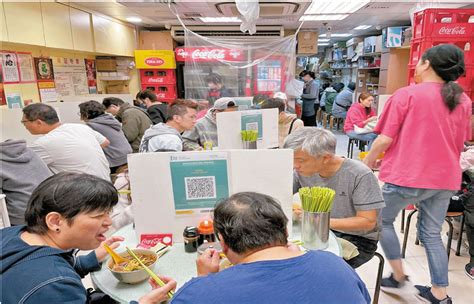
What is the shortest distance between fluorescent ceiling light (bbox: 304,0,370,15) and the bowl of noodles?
11.8ft

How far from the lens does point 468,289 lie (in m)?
2.08

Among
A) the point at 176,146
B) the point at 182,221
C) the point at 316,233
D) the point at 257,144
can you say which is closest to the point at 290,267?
the point at 316,233

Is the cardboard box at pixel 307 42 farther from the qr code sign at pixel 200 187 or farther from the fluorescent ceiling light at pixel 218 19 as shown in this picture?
the qr code sign at pixel 200 187

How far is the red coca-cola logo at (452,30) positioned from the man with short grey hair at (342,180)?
2648 millimetres

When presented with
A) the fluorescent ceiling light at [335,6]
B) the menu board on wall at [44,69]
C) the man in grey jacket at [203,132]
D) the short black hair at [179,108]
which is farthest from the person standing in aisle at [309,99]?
the menu board on wall at [44,69]

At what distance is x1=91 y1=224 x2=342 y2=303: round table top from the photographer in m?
1.03

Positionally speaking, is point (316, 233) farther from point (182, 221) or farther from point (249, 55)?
point (249, 55)

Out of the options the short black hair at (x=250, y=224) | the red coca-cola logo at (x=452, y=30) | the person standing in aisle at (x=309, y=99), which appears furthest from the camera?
the person standing in aisle at (x=309, y=99)

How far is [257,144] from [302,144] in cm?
132

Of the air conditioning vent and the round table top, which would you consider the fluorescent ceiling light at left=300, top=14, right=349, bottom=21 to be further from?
the round table top

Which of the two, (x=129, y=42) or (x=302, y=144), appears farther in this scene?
(x=129, y=42)

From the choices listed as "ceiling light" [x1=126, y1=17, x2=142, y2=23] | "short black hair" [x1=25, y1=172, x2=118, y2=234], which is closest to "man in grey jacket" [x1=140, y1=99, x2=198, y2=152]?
"short black hair" [x1=25, y1=172, x2=118, y2=234]

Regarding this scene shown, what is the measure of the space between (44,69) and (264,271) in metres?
4.19

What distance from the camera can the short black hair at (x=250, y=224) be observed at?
31.5 inches
